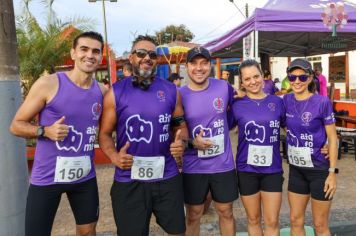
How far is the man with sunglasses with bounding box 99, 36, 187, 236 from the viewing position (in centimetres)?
274

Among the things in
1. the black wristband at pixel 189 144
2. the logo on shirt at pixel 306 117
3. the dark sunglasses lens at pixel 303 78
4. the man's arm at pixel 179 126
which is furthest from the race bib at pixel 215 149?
the dark sunglasses lens at pixel 303 78

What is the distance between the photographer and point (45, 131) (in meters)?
2.61

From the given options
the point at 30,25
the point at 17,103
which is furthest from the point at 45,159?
the point at 30,25

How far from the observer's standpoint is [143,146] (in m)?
2.76

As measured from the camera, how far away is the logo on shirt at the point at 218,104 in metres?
3.19

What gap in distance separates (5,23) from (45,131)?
1.20 meters

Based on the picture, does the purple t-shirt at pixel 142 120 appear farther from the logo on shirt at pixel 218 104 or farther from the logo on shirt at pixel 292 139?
the logo on shirt at pixel 292 139

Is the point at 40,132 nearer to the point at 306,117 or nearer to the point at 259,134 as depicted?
the point at 259,134

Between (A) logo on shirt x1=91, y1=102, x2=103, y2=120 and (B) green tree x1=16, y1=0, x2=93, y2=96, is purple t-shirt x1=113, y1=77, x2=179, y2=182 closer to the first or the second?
(A) logo on shirt x1=91, y1=102, x2=103, y2=120

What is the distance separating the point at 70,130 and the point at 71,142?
3.5 inches

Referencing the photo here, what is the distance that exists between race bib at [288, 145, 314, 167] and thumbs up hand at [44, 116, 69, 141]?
75.4 inches

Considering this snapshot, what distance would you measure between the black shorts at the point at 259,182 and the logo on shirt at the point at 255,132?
304 mm

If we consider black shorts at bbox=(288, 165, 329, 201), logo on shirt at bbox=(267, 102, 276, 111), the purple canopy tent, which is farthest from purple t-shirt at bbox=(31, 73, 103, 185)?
the purple canopy tent

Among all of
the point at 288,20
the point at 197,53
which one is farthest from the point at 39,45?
the point at 197,53
